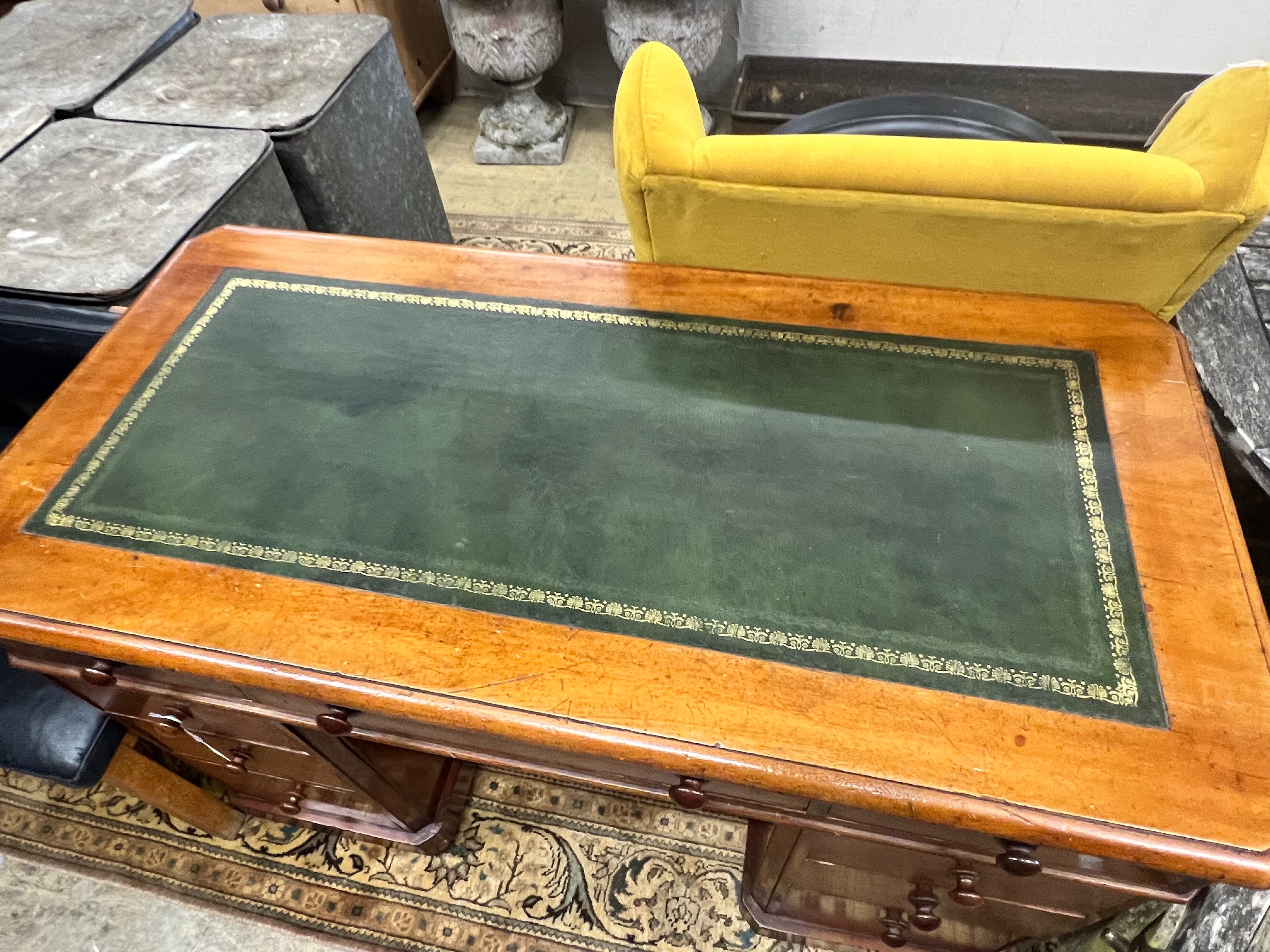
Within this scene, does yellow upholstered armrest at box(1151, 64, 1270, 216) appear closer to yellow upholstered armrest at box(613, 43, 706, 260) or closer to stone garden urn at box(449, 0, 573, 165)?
yellow upholstered armrest at box(613, 43, 706, 260)

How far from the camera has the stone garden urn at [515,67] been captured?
2.42 m

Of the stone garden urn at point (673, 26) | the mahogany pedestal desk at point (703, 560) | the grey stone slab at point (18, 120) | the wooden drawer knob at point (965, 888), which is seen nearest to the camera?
the mahogany pedestal desk at point (703, 560)

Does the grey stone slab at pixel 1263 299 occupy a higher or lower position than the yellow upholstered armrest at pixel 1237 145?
lower

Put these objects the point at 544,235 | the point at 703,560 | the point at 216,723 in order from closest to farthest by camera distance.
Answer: the point at 703,560
the point at 216,723
the point at 544,235

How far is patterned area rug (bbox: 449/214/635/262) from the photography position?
2416mm

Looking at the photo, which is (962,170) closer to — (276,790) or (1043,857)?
(1043,857)

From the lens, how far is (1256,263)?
1155mm

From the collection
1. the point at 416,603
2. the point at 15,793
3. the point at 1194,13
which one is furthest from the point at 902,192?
the point at 1194,13

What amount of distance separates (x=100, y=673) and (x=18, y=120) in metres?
1.41

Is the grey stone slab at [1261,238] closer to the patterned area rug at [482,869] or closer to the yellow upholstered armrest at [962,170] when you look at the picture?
the yellow upholstered armrest at [962,170]

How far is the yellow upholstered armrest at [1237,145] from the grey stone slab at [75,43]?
6.84 ft

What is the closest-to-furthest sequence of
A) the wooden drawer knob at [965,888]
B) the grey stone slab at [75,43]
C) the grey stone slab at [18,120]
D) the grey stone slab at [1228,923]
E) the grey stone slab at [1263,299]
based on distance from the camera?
the wooden drawer knob at [965,888] < the grey stone slab at [1228,923] < the grey stone slab at [1263,299] < the grey stone slab at [18,120] < the grey stone slab at [75,43]

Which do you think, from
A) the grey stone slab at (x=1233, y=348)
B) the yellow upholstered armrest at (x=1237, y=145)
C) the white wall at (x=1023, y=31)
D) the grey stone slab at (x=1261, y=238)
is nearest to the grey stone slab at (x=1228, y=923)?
the grey stone slab at (x=1233, y=348)

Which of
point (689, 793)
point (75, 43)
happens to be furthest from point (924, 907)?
point (75, 43)
